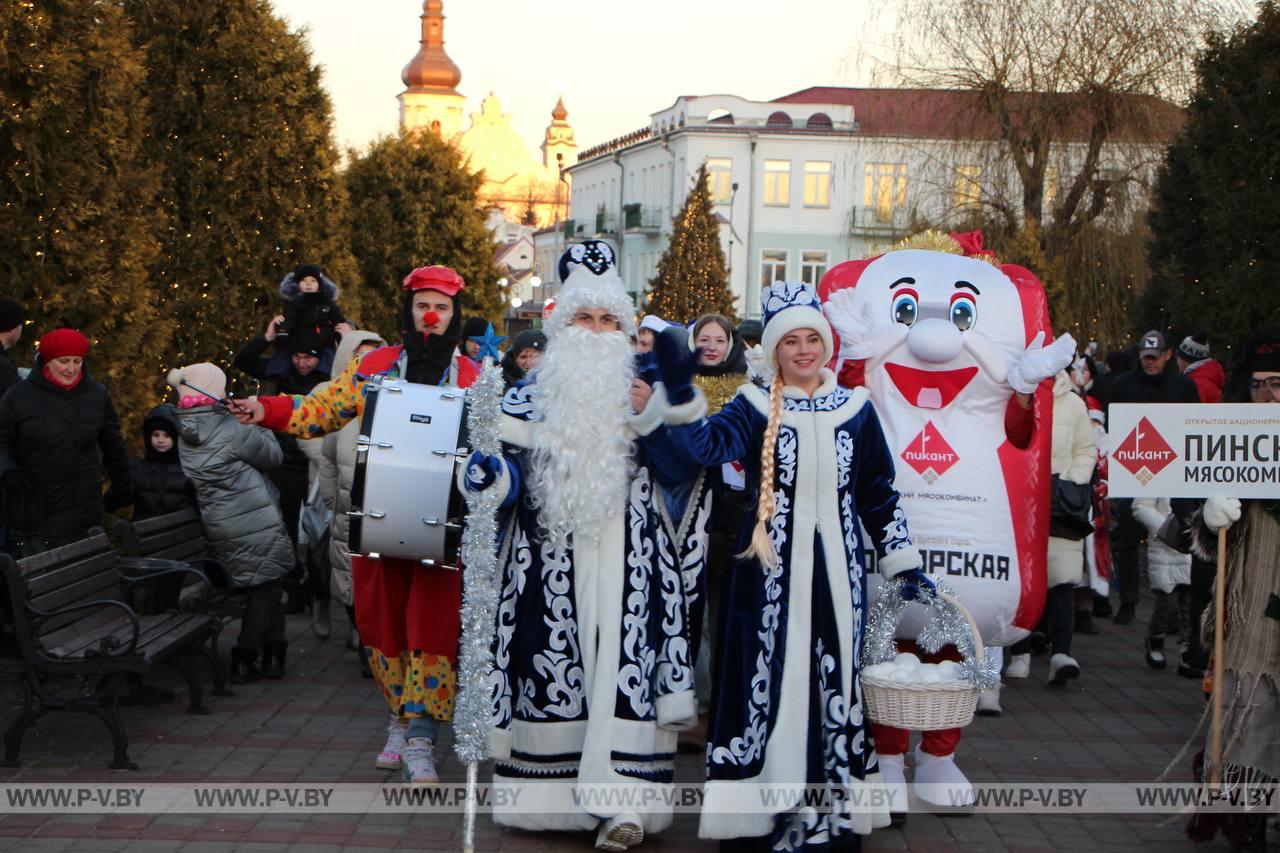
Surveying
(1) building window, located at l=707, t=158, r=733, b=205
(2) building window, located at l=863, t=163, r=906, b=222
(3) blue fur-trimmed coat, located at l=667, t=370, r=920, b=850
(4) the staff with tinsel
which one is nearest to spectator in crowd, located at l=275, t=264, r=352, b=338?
(4) the staff with tinsel

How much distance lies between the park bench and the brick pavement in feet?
Answer: 0.74

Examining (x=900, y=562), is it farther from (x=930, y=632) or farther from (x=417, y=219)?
(x=417, y=219)

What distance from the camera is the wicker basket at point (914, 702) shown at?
241 inches

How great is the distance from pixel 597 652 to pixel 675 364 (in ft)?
3.60

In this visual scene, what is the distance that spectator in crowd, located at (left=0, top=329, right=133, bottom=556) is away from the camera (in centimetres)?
828

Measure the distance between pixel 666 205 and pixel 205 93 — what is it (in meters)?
53.4

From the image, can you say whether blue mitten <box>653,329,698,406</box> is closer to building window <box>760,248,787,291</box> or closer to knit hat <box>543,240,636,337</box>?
knit hat <box>543,240,636,337</box>

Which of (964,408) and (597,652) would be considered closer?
(597,652)

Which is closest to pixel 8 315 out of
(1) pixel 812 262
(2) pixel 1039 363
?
(2) pixel 1039 363

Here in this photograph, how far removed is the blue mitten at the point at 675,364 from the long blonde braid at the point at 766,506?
1.10ft

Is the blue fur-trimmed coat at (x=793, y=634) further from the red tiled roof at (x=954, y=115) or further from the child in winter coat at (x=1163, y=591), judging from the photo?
the red tiled roof at (x=954, y=115)

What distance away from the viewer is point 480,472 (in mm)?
5848

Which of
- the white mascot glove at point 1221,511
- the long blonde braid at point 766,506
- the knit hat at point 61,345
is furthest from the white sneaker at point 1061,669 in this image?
the knit hat at point 61,345

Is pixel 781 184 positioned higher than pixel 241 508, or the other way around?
pixel 781 184
